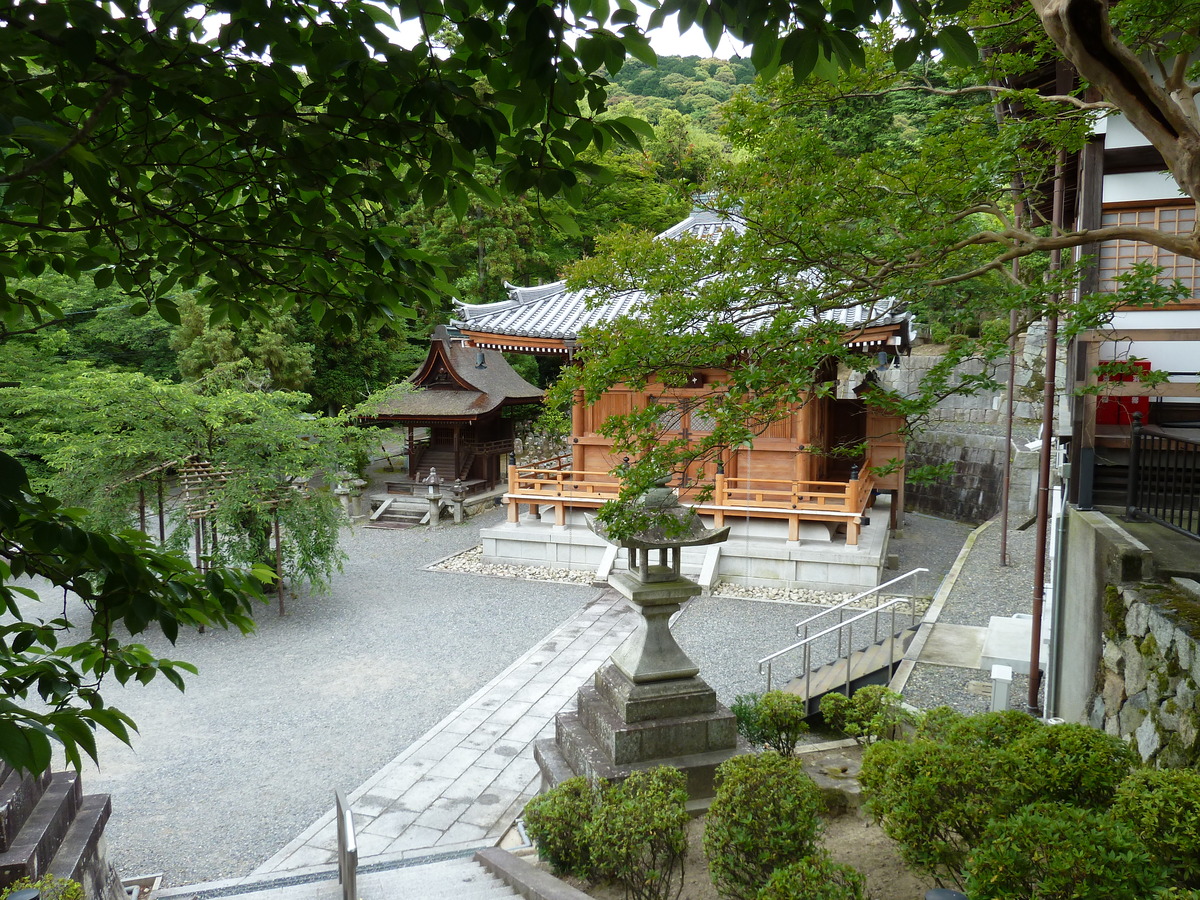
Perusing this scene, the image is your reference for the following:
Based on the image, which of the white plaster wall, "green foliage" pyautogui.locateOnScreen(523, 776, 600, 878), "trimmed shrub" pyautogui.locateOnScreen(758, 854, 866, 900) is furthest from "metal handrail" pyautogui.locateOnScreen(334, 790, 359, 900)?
the white plaster wall

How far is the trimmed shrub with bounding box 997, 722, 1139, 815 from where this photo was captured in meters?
3.16

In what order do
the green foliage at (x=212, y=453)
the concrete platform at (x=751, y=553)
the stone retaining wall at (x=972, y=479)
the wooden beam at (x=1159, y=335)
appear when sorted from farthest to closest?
the stone retaining wall at (x=972, y=479), the concrete platform at (x=751, y=553), the green foliage at (x=212, y=453), the wooden beam at (x=1159, y=335)

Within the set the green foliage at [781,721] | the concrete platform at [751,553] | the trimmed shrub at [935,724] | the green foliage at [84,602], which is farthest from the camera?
the concrete platform at [751,553]

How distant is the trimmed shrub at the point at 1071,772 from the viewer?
3.16 metres

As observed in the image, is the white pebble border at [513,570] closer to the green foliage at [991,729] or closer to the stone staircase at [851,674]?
the stone staircase at [851,674]

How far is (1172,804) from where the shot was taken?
2.65 m

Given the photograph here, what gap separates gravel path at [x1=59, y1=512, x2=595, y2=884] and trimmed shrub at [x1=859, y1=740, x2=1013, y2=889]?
4.99 meters

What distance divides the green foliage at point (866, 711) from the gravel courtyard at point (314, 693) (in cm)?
274

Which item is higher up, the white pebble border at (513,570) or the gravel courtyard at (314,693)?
the white pebble border at (513,570)

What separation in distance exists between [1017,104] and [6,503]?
6776 millimetres

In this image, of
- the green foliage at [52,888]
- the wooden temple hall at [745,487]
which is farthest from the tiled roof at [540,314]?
the green foliage at [52,888]

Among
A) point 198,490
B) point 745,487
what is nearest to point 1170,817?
point 198,490

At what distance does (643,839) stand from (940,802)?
151 centimetres

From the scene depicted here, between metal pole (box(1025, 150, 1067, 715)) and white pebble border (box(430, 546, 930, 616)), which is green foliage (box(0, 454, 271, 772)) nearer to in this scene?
metal pole (box(1025, 150, 1067, 715))
